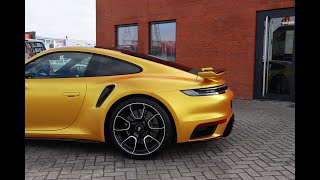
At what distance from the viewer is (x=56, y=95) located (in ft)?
12.9

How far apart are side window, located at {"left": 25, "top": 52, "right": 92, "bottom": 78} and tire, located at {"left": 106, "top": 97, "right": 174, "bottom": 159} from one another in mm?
764

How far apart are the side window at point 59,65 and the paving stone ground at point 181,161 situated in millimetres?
979

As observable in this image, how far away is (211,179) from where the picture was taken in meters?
3.22

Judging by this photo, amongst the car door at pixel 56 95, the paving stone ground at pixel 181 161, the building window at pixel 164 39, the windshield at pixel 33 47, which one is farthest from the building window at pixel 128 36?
the car door at pixel 56 95

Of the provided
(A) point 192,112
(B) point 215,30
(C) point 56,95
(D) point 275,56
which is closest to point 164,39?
(B) point 215,30

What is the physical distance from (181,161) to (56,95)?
1706 millimetres

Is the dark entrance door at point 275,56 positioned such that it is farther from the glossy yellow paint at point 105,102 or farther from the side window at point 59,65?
the side window at point 59,65

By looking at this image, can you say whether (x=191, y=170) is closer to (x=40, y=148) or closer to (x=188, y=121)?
(x=188, y=121)

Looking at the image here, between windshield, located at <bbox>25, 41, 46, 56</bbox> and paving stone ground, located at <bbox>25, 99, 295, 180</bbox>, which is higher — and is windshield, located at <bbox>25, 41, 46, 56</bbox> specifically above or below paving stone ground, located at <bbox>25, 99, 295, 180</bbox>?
above

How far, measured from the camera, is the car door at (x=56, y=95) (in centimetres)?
390

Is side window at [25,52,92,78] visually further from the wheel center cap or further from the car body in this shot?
the car body

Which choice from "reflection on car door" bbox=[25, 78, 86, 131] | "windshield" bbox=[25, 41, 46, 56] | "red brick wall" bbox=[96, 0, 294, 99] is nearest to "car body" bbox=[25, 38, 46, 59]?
"windshield" bbox=[25, 41, 46, 56]

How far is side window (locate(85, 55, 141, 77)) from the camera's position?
13.1ft
